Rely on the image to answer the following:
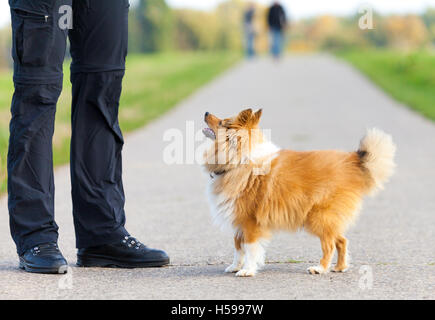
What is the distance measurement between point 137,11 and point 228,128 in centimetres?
4504

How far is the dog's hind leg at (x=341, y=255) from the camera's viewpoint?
14.9ft

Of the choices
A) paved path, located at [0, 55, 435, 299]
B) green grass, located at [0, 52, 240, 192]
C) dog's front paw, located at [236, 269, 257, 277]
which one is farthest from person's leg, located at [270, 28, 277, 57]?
dog's front paw, located at [236, 269, 257, 277]

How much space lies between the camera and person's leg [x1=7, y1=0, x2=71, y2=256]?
4293 millimetres

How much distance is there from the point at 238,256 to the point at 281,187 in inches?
20.4

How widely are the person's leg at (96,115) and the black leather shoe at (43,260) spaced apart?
0.25 m

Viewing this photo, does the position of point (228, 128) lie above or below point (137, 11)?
below

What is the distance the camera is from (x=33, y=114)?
14.3ft

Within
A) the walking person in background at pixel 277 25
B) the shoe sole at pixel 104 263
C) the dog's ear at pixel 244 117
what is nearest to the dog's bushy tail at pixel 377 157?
the dog's ear at pixel 244 117

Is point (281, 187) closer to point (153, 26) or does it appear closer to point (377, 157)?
point (377, 157)

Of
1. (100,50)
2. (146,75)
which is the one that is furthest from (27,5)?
(146,75)

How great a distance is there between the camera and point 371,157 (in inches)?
179

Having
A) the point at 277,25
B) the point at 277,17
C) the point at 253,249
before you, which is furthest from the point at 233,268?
the point at 277,25

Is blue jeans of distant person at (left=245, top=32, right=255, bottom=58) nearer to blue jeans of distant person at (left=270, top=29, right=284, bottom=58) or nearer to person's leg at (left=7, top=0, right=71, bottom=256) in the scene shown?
blue jeans of distant person at (left=270, top=29, right=284, bottom=58)

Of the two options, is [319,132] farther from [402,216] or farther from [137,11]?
[137,11]
